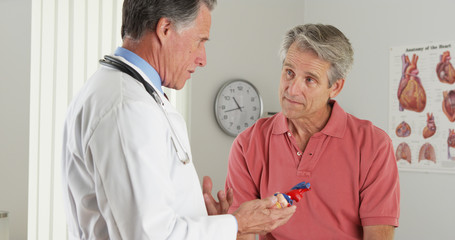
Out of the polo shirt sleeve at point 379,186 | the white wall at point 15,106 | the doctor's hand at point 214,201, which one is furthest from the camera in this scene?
the white wall at point 15,106

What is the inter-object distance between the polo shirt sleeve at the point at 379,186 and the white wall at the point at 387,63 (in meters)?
2.18

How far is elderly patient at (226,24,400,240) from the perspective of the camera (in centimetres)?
167

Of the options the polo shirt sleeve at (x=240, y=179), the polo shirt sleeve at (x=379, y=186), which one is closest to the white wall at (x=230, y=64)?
the polo shirt sleeve at (x=240, y=179)

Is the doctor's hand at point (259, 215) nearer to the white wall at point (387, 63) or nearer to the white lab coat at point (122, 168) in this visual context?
the white lab coat at point (122, 168)

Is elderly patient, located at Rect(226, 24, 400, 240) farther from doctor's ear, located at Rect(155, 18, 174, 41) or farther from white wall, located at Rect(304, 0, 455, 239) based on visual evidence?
white wall, located at Rect(304, 0, 455, 239)

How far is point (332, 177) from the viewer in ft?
5.63

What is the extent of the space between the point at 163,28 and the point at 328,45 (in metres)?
0.79

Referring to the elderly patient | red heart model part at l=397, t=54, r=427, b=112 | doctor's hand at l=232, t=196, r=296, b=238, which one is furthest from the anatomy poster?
doctor's hand at l=232, t=196, r=296, b=238

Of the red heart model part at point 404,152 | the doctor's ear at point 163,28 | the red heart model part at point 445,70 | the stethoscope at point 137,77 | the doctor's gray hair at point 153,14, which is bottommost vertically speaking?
the red heart model part at point 404,152

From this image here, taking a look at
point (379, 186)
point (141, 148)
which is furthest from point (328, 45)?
point (141, 148)

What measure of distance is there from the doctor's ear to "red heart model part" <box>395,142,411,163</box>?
3107 mm

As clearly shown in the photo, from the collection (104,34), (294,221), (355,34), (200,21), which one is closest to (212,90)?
Answer: (104,34)

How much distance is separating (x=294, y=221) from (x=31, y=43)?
1839 millimetres

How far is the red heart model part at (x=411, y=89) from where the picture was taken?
3.76 m
